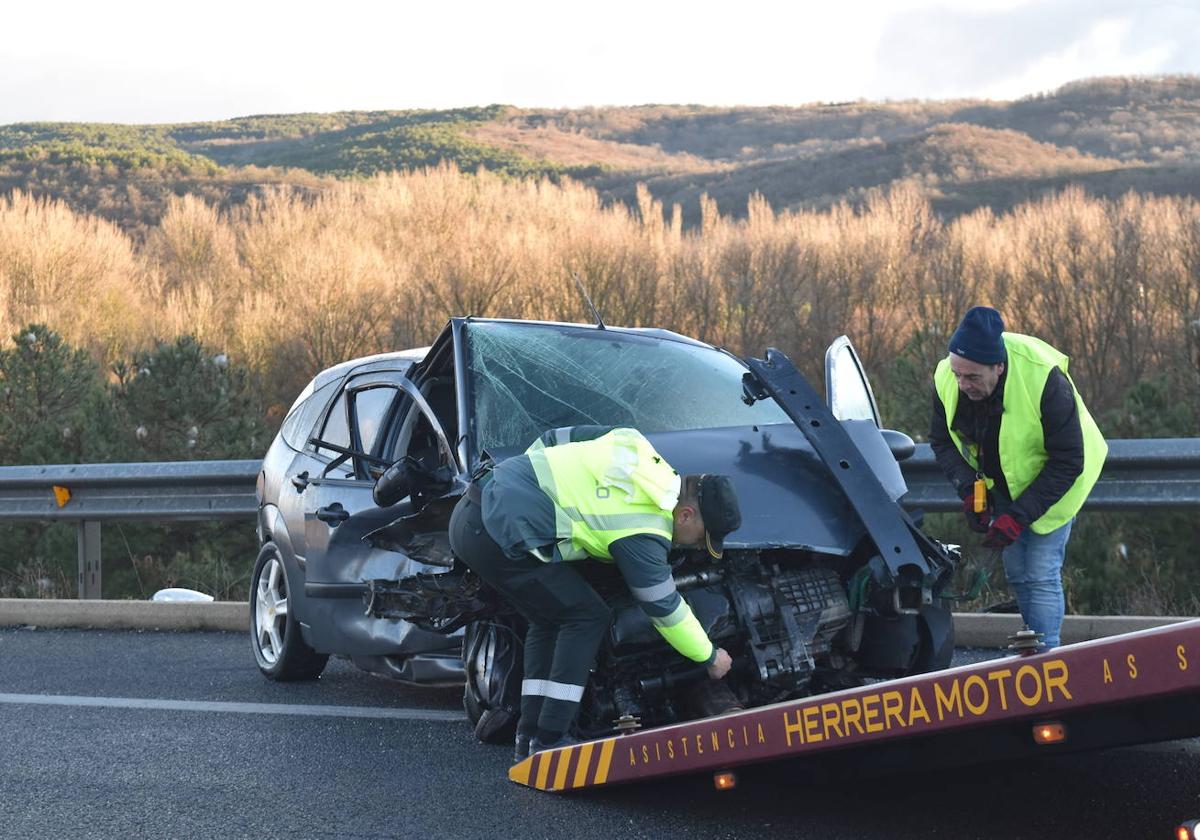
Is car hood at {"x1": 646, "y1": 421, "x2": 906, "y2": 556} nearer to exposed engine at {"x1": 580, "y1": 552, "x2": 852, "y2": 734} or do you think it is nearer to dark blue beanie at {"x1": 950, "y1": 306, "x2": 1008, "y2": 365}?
exposed engine at {"x1": 580, "y1": 552, "x2": 852, "y2": 734}

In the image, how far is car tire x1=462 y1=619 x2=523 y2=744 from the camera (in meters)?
5.68

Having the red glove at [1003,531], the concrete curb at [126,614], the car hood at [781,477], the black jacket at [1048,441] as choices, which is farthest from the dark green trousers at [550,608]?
the concrete curb at [126,614]

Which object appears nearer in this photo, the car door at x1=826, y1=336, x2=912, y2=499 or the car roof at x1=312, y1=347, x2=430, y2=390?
the car door at x1=826, y1=336, x2=912, y2=499

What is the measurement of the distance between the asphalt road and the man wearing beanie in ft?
3.08

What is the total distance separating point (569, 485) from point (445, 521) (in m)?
1.03

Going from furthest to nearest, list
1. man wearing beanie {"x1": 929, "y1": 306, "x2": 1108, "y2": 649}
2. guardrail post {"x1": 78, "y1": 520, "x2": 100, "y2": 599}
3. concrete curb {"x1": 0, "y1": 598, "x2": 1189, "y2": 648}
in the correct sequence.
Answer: guardrail post {"x1": 78, "y1": 520, "x2": 100, "y2": 599} < concrete curb {"x1": 0, "y1": 598, "x2": 1189, "y2": 648} < man wearing beanie {"x1": 929, "y1": 306, "x2": 1108, "y2": 649}

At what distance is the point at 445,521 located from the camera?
5.85 m

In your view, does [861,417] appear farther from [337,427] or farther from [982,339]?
[337,427]

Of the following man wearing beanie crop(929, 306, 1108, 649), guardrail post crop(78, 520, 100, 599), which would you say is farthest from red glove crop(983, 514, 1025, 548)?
guardrail post crop(78, 520, 100, 599)

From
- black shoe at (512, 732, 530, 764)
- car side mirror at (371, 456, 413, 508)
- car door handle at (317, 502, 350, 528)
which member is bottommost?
black shoe at (512, 732, 530, 764)

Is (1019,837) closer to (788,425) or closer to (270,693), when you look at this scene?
(788,425)

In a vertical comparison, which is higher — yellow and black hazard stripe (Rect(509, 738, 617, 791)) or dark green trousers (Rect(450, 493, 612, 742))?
dark green trousers (Rect(450, 493, 612, 742))

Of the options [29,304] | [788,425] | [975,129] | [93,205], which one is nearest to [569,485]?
[788,425]

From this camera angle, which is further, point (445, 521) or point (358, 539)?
point (358, 539)
